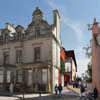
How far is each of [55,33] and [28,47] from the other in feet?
14.3

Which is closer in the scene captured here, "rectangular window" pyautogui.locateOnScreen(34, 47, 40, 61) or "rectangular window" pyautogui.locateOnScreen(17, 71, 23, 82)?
"rectangular window" pyautogui.locateOnScreen(34, 47, 40, 61)

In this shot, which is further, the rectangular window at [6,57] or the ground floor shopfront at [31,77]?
the rectangular window at [6,57]

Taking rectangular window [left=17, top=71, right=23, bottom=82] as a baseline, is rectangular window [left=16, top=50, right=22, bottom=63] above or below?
above

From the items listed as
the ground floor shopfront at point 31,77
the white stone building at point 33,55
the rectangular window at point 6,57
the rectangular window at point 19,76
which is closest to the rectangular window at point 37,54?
the white stone building at point 33,55

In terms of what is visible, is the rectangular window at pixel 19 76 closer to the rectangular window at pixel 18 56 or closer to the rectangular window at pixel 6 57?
the rectangular window at pixel 18 56

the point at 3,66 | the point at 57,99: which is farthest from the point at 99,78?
the point at 3,66

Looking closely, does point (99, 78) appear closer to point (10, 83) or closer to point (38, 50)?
point (38, 50)

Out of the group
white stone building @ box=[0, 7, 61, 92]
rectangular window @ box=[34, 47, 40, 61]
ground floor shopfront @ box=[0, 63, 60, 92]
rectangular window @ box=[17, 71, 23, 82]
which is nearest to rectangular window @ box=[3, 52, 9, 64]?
white stone building @ box=[0, 7, 61, 92]

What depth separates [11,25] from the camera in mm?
36812

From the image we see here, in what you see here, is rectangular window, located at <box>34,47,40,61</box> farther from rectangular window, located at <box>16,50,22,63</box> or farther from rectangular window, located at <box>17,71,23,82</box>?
rectangular window, located at <box>17,71,23,82</box>

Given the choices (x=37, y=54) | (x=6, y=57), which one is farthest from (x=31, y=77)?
(x=6, y=57)

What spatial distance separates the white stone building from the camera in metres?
29.0

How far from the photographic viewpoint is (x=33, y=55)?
30953mm

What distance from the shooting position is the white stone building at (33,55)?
29.0 m
